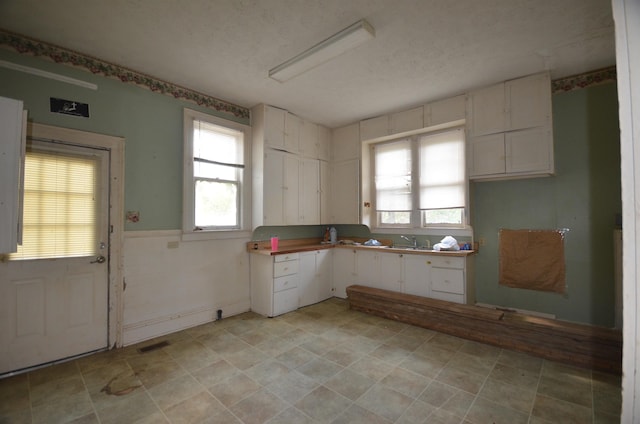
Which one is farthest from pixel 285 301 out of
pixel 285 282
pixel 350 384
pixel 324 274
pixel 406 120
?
pixel 406 120

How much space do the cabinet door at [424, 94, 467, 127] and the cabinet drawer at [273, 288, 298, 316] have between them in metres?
3.37

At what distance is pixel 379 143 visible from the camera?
5.29m

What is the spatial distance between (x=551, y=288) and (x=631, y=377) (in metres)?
3.80

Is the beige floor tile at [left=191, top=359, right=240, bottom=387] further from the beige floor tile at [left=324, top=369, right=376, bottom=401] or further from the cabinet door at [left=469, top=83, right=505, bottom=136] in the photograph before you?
the cabinet door at [left=469, top=83, right=505, bottom=136]

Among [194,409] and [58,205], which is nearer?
[194,409]

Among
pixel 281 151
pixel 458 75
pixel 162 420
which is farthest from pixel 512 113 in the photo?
pixel 162 420

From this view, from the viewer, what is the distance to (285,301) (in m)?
4.32

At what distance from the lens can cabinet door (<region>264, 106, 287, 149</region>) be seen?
4.41 m

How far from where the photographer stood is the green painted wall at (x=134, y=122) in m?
2.80

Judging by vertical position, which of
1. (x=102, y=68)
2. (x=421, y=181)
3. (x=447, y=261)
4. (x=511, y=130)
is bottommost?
(x=447, y=261)

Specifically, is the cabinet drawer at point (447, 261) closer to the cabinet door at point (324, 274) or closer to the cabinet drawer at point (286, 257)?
the cabinet door at point (324, 274)

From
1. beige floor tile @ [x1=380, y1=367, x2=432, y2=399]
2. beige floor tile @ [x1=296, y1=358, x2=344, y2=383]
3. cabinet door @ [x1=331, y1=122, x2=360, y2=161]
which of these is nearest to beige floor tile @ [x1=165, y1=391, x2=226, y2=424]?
beige floor tile @ [x1=296, y1=358, x2=344, y2=383]

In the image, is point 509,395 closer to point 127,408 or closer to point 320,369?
point 320,369

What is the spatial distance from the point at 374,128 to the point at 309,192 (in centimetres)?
164
